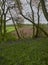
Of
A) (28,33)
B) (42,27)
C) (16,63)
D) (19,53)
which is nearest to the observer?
(16,63)

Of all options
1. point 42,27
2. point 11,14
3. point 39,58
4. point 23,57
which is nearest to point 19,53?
point 23,57

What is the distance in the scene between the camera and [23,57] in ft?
25.9

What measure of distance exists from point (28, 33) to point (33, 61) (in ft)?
43.1

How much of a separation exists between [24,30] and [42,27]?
3.18m

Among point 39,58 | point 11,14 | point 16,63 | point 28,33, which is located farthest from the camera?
point 28,33

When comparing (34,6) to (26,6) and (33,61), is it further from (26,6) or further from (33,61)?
(33,61)

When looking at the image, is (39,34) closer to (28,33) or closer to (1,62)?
(28,33)

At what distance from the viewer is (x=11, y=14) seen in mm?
19062

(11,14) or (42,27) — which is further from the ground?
(11,14)

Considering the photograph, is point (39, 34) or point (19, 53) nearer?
point (19, 53)

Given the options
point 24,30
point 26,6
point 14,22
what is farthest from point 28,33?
point 26,6

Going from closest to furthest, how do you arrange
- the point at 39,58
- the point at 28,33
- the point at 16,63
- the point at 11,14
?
the point at 16,63 < the point at 39,58 < the point at 11,14 < the point at 28,33

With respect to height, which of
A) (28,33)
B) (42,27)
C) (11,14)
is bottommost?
(28,33)

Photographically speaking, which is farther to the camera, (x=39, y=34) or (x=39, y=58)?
(x=39, y=34)
